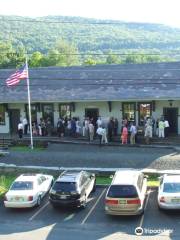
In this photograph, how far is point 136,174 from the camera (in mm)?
23078

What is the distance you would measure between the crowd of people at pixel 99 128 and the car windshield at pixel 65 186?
11.9 metres

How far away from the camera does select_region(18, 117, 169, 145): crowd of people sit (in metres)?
34.3

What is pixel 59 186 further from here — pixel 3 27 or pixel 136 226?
pixel 3 27

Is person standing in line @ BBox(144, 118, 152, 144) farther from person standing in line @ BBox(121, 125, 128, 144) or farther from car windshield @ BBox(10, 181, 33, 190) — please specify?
car windshield @ BBox(10, 181, 33, 190)

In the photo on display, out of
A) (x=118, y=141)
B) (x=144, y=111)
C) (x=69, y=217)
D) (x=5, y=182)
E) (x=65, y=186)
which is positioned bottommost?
(x=69, y=217)

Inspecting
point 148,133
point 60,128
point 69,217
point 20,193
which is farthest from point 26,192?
point 60,128

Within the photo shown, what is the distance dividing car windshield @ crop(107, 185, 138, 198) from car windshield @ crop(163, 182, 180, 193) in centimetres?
173

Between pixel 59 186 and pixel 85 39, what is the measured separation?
16429 cm

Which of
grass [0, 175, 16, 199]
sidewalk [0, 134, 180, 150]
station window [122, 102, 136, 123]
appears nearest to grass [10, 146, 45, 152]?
sidewalk [0, 134, 180, 150]

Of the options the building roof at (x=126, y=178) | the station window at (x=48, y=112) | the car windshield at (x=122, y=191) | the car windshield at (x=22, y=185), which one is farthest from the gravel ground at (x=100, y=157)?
the car windshield at (x=122, y=191)

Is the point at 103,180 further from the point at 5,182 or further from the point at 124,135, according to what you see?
the point at 124,135

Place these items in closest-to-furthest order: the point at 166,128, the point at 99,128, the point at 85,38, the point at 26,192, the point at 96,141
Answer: the point at 26,192 → the point at 99,128 → the point at 96,141 → the point at 166,128 → the point at 85,38

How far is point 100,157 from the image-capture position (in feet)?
102

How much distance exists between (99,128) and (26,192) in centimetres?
1216
